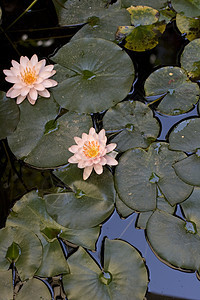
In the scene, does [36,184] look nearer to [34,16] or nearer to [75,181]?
[75,181]

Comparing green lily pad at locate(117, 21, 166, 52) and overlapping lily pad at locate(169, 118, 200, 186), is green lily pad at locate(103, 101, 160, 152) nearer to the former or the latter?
overlapping lily pad at locate(169, 118, 200, 186)

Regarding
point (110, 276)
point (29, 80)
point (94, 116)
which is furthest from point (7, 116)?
point (110, 276)

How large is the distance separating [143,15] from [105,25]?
296 millimetres

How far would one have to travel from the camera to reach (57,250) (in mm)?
1808

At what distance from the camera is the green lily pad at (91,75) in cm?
210

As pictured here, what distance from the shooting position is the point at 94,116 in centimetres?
217

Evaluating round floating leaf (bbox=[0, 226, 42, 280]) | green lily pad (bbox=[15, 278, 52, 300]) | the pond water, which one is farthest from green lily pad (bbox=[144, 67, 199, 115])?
green lily pad (bbox=[15, 278, 52, 300])

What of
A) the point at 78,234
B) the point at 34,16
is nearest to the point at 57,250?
the point at 78,234

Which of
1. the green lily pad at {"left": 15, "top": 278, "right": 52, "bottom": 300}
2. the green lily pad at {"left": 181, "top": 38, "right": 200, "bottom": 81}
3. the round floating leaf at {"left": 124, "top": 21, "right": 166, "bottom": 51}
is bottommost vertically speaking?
the green lily pad at {"left": 15, "top": 278, "right": 52, "bottom": 300}

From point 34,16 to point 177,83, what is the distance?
134 cm

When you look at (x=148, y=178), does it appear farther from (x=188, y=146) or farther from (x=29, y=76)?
(x=29, y=76)

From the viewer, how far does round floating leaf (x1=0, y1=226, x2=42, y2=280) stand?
1774 mm

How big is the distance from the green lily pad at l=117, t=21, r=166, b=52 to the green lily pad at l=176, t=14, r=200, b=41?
133 mm

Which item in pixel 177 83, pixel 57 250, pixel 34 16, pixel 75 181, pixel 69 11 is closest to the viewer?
pixel 57 250
